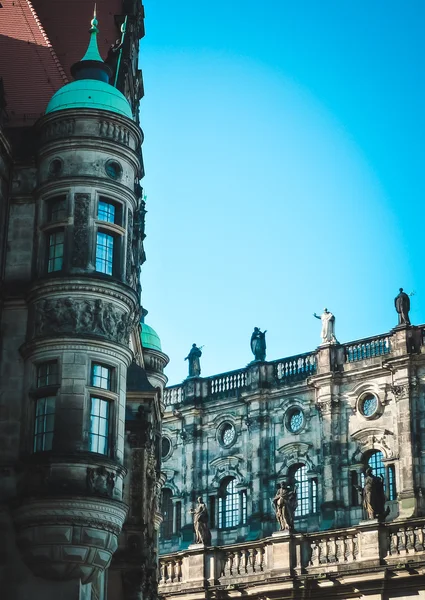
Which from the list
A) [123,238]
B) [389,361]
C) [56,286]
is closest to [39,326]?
[56,286]

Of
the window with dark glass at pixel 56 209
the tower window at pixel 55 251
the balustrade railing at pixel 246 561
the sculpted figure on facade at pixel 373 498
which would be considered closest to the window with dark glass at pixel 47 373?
the tower window at pixel 55 251

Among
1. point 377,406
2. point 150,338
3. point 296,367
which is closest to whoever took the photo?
point 150,338

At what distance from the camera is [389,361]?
50.7 metres

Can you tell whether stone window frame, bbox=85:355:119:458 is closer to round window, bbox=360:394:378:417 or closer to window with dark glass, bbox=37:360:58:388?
window with dark glass, bbox=37:360:58:388

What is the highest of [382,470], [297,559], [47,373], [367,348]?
[367,348]

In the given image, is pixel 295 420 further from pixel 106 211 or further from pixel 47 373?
pixel 47 373

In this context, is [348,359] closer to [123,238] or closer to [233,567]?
[233,567]

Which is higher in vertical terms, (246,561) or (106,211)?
(106,211)

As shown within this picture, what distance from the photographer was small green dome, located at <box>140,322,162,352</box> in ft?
132

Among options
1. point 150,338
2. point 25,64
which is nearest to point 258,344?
point 150,338

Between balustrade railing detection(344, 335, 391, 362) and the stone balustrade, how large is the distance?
50.1 feet

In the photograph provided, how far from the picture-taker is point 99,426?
2577cm

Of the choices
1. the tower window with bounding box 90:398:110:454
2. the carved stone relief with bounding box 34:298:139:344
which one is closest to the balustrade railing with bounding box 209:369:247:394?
the carved stone relief with bounding box 34:298:139:344

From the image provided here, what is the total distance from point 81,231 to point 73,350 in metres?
2.88
